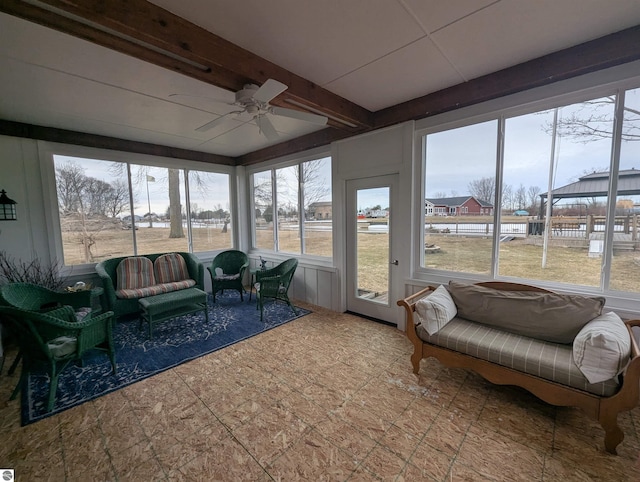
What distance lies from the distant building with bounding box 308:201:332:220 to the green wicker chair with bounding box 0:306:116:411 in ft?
10.1

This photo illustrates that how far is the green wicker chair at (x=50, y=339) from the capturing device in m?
2.01

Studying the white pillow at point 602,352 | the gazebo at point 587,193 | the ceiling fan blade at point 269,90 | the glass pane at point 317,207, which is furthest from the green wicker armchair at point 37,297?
the gazebo at point 587,193

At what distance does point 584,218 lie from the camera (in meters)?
2.38

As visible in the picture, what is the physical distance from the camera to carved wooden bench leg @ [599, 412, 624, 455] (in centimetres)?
160

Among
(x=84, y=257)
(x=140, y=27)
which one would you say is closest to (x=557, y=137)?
(x=140, y=27)

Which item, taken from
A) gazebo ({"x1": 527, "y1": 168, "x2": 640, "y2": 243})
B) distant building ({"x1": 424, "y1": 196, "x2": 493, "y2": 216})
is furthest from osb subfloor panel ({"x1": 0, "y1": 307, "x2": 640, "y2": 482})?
distant building ({"x1": 424, "y1": 196, "x2": 493, "y2": 216})

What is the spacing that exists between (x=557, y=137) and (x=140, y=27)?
3477 mm

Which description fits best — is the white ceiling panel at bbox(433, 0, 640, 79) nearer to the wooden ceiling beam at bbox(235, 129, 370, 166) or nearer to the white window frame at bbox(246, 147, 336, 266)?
the wooden ceiling beam at bbox(235, 129, 370, 166)

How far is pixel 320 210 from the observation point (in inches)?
177

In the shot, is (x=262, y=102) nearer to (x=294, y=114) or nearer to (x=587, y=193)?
(x=294, y=114)

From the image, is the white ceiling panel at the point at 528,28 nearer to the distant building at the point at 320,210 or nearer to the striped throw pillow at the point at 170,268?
the distant building at the point at 320,210

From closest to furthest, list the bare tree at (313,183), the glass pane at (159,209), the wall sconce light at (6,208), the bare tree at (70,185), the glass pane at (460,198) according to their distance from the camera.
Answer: the glass pane at (460,198) → the wall sconce light at (6,208) → the bare tree at (70,185) → the bare tree at (313,183) → the glass pane at (159,209)

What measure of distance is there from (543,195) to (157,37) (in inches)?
137

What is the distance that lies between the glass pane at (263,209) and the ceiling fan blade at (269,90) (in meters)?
3.33
